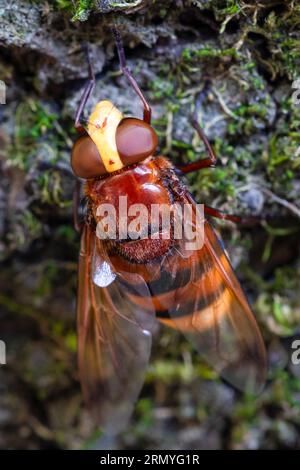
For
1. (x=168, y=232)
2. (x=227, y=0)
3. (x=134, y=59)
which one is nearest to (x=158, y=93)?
(x=134, y=59)

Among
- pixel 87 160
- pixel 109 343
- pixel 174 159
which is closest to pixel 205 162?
pixel 174 159

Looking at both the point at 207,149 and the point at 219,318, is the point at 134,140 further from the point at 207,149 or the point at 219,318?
the point at 219,318

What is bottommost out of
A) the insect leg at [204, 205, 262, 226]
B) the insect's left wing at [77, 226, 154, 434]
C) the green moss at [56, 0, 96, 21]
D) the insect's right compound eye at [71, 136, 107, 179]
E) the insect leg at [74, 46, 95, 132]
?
the insect's left wing at [77, 226, 154, 434]

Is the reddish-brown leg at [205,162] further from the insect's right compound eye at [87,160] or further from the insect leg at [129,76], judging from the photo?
the insect's right compound eye at [87,160]

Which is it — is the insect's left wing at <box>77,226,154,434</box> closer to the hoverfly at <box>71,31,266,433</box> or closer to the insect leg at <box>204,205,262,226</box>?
the hoverfly at <box>71,31,266,433</box>

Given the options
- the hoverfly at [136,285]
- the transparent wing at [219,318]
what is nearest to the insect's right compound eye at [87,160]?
the hoverfly at [136,285]

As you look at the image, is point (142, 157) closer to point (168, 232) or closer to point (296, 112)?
point (168, 232)

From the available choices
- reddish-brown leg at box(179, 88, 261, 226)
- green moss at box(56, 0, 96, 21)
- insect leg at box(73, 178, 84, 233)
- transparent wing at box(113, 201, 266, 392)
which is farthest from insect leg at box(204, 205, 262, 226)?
green moss at box(56, 0, 96, 21)
